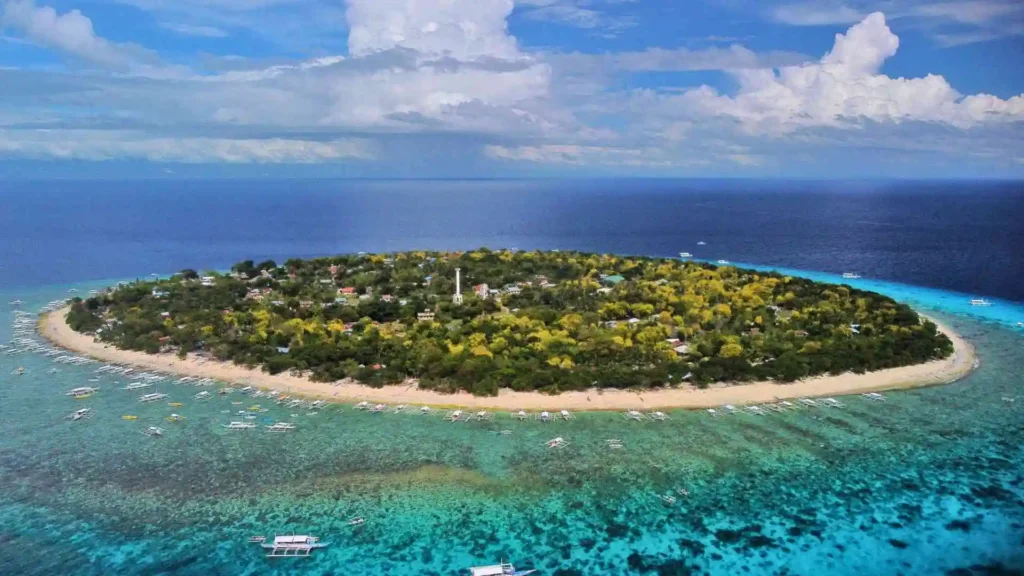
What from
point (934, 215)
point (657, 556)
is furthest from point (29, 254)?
point (934, 215)

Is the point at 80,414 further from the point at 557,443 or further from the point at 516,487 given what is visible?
the point at 557,443

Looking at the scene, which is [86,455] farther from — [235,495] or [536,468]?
[536,468]

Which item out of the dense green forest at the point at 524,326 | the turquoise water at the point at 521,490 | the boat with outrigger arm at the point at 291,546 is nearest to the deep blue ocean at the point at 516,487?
the turquoise water at the point at 521,490

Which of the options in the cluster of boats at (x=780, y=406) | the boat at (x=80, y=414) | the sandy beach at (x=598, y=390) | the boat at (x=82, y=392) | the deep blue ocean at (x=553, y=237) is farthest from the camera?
the deep blue ocean at (x=553, y=237)

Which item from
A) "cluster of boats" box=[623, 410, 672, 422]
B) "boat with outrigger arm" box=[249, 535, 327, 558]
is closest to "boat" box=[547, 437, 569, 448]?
"cluster of boats" box=[623, 410, 672, 422]

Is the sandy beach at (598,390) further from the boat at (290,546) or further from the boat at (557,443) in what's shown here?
the boat at (290,546)

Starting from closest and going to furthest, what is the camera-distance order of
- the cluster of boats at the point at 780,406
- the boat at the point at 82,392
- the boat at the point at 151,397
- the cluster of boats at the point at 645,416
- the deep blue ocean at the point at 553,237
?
1. the cluster of boats at the point at 645,416
2. the cluster of boats at the point at 780,406
3. the boat at the point at 151,397
4. the boat at the point at 82,392
5. the deep blue ocean at the point at 553,237
